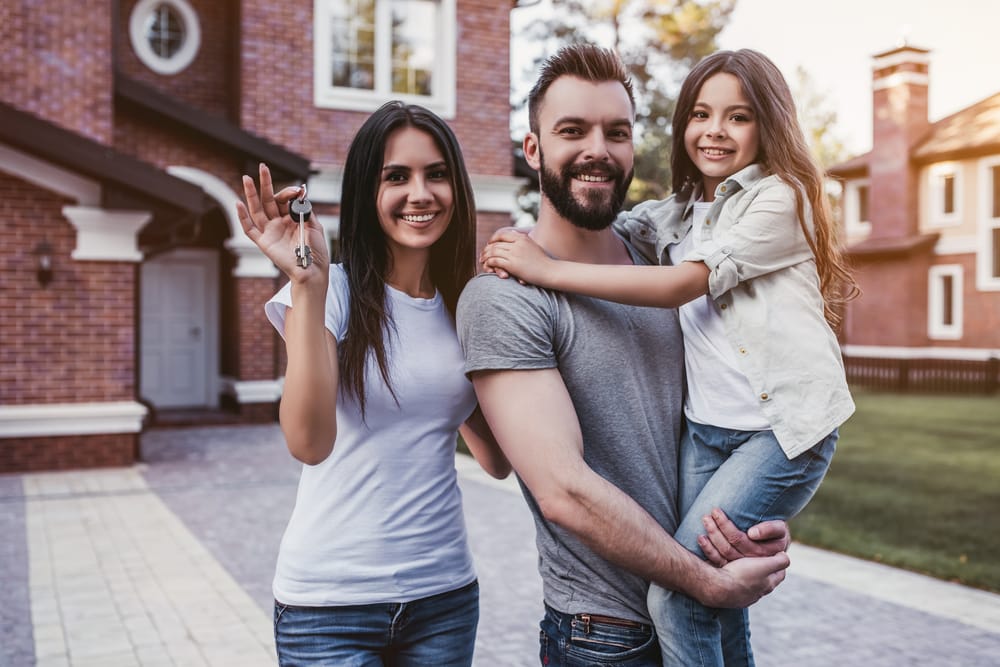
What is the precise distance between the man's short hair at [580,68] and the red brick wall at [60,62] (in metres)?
9.93

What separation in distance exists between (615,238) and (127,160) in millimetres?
8737

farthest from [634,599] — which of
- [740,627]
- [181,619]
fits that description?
[181,619]

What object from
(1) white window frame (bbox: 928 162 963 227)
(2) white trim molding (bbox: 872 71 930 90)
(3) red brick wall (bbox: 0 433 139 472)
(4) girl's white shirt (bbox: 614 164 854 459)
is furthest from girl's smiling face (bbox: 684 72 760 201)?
(2) white trim molding (bbox: 872 71 930 90)

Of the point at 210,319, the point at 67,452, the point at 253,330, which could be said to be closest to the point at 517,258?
the point at 67,452

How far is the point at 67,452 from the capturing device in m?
10.4

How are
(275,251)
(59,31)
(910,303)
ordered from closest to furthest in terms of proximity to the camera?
(275,251) < (59,31) < (910,303)

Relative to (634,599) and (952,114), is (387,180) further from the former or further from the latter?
(952,114)

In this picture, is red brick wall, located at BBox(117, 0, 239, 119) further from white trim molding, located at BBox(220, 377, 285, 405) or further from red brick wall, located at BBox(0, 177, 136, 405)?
red brick wall, located at BBox(0, 177, 136, 405)

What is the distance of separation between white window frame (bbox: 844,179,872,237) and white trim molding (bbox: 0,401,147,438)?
1183 inches

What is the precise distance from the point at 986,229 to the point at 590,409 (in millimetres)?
31649

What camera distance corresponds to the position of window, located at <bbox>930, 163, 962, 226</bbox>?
102 feet

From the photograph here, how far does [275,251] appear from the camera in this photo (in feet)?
6.42

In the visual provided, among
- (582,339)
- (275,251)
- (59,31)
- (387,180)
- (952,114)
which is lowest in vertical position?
(582,339)

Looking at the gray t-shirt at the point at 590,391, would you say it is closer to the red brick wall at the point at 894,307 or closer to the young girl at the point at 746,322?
the young girl at the point at 746,322
